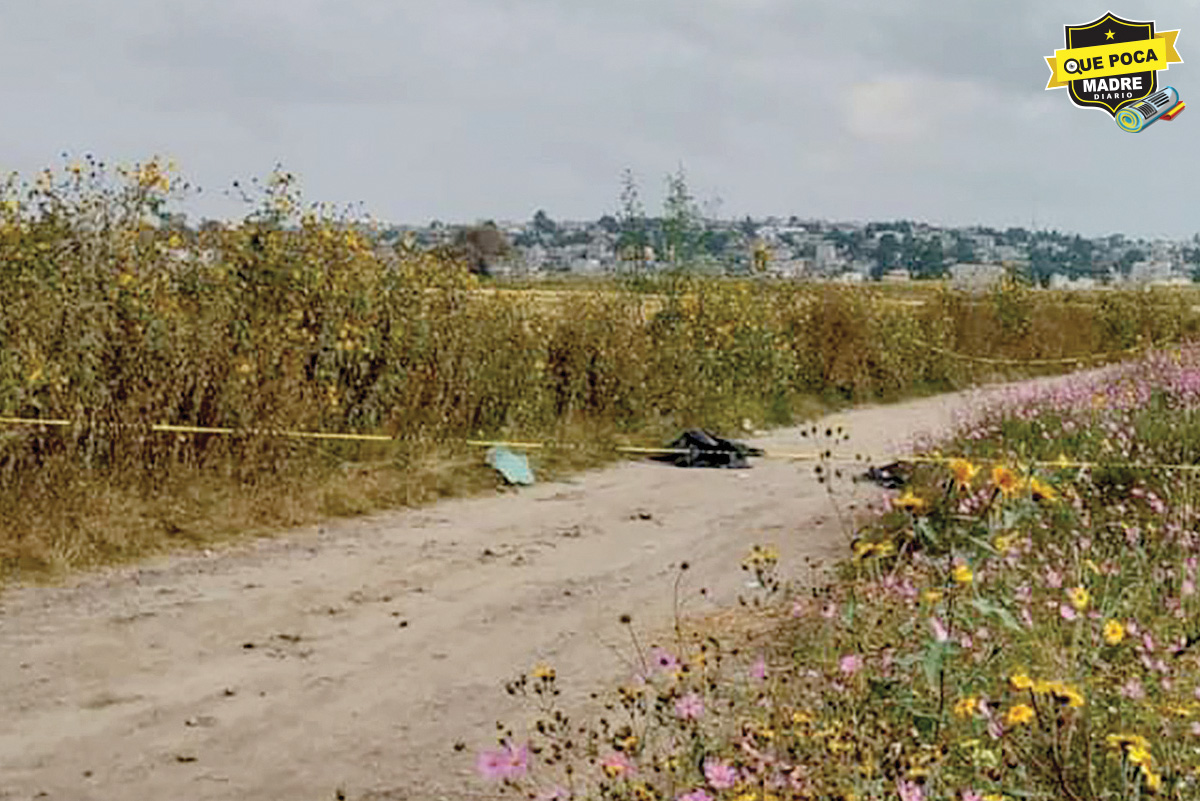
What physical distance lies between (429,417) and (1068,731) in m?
7.95

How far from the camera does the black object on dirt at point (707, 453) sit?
1144cm

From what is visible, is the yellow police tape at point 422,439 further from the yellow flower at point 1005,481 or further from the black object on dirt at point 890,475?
the yellow flower at point 1005,481

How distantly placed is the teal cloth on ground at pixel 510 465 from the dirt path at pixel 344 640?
0.47 metres

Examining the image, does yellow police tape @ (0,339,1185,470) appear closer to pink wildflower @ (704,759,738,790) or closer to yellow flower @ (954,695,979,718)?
yellow flower @ (954,695,979,718)

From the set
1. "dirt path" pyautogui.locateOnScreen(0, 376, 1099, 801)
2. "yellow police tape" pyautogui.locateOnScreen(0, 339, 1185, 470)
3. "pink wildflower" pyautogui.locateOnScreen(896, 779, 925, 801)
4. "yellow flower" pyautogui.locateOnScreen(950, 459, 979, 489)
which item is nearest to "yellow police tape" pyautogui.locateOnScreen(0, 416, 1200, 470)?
"yellow police tape" pyautogui.locateOnScreen(0, 339, 1185, 470)

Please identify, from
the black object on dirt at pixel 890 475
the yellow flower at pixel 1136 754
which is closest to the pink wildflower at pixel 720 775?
the yellow flower at pixel 1136 754

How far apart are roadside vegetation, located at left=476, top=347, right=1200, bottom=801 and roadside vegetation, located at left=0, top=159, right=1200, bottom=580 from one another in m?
3.29

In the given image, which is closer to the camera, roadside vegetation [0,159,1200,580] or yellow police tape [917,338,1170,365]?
roadside vegetation [0,159,1200,580]

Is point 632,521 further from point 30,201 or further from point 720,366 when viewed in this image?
Answer: point 720,366

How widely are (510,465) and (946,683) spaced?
6999mm

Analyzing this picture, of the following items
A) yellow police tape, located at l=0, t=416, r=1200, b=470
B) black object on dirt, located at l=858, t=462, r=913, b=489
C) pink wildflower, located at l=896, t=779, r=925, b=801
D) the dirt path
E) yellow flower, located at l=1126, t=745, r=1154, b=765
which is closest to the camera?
yellow flower, located at l=1126, t=745, r=1154, b=765

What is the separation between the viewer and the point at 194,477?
8.29 metres

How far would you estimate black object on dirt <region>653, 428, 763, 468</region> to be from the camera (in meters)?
Answer: 11.4

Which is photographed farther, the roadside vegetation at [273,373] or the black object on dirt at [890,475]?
the black object on dirt at [890,475]
